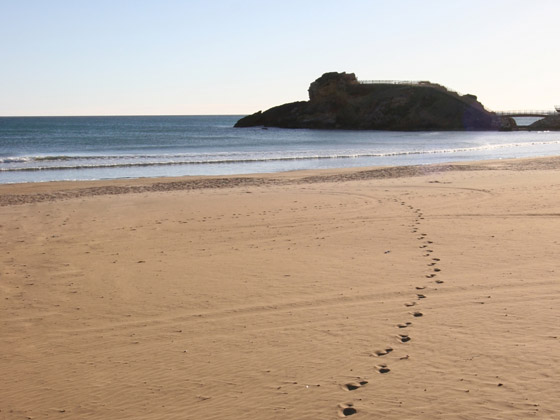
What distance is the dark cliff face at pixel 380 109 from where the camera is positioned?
9106 cm

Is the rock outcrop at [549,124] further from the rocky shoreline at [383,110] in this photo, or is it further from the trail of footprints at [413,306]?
the trail of footprints at [413,306]

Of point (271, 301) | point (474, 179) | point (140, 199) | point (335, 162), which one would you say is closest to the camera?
point (271, 301)

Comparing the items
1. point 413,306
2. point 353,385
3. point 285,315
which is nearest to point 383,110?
point 413,306

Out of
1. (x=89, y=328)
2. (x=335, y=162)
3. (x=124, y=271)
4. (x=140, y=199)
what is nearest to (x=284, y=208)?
(x=140, y=199)

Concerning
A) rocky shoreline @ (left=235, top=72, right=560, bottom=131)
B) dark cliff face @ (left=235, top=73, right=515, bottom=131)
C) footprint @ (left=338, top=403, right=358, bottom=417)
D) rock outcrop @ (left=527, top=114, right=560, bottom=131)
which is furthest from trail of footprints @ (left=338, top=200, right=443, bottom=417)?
dark cliff face @ (left=235, top=73, right=515, bottom=131)

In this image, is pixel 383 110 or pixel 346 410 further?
pixel 383 110

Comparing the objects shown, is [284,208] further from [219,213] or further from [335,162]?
[335,162]

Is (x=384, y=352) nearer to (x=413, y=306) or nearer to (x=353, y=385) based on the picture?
(x=353, y=385)

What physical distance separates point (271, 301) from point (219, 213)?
715cm

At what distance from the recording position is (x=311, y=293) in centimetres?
759

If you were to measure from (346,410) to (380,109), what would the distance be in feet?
317

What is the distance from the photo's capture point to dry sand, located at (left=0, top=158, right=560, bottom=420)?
479 cm

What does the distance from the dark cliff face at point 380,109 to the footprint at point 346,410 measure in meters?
89.7

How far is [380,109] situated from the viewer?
9812cm
